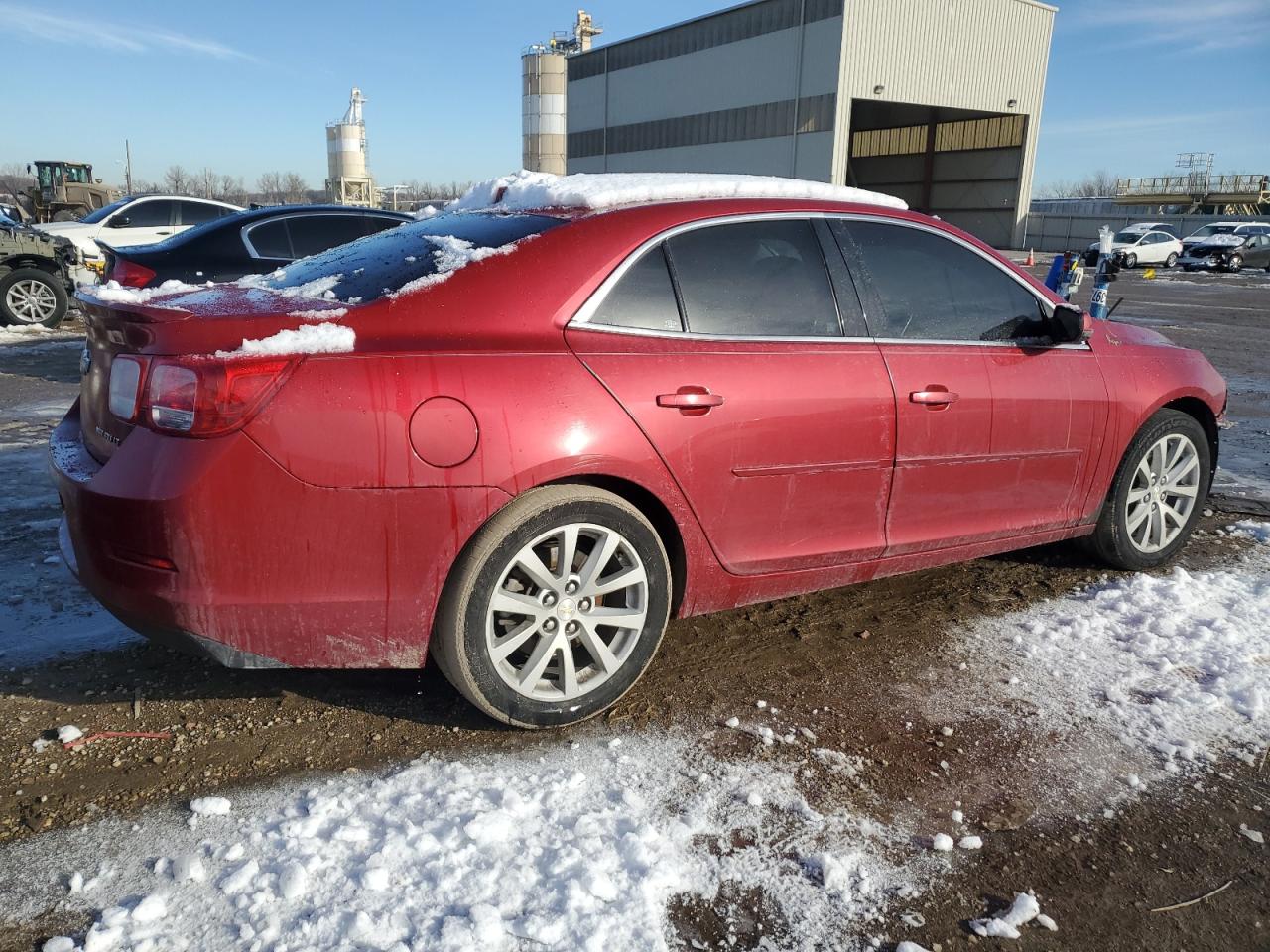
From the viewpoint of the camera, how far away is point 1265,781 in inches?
111

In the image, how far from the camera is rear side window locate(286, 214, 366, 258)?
8.76 meters

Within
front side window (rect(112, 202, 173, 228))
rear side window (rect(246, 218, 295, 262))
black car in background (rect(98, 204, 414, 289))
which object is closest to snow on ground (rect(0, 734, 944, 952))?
black car in background (rect(98, 204, 414, 289))

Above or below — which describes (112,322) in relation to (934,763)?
above

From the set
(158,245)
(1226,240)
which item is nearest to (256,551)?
(158,245)

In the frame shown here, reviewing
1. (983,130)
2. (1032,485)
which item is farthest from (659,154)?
(1032,485)

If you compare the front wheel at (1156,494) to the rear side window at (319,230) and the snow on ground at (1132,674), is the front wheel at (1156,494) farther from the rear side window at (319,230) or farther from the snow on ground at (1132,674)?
→ the rear side window at (319,230)

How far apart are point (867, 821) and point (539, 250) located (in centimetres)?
189

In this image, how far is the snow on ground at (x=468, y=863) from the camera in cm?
210

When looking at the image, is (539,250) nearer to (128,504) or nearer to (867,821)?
(128,504)

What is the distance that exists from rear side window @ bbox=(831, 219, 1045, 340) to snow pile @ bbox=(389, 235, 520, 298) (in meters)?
1.33

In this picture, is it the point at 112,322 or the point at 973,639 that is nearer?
the point at 112,322

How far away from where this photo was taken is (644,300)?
10.0 feet

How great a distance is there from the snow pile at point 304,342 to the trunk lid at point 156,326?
4cm

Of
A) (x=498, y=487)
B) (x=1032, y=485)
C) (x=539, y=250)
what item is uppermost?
(x=539, y=250)
